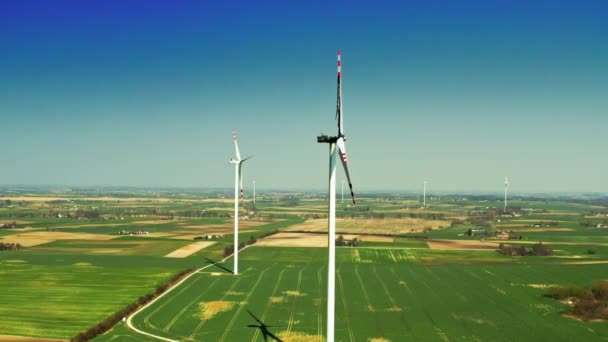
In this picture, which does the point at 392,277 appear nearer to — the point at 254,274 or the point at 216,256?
the point at 254,274

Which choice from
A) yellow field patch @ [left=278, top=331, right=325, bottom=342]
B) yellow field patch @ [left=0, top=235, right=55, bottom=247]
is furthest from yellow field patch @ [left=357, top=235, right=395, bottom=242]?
yellow field patch @ [left=278, top=331, right=325, bottom=342]

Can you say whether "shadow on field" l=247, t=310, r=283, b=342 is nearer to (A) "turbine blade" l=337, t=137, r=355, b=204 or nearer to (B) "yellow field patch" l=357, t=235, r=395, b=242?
(A) "turbine blade" l=337, t=137, r=355, b=204

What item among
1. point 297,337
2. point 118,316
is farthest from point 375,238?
point 297,337

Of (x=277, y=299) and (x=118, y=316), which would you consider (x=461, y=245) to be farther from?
(x=118, y=316)

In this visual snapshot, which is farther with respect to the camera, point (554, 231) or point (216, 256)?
point (554, 231)

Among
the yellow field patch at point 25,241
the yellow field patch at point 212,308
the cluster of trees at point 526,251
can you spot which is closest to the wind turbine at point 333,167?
the yellow field patch at point 212,308

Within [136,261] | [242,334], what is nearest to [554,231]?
[136,261]

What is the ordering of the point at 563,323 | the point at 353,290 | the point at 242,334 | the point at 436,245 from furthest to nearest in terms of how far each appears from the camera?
the point at 436,245 < the point at 353,290 < the point at 563,323 < the point at 242,334
